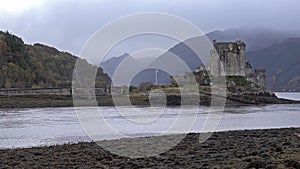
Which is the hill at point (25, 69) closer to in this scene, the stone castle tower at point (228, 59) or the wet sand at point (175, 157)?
the stone castle tower at point (228, 59)

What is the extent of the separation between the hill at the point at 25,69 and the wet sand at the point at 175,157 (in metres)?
84.3

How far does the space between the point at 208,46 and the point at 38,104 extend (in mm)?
56690

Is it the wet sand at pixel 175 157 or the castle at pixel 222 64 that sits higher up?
the castle at pixel 222 64

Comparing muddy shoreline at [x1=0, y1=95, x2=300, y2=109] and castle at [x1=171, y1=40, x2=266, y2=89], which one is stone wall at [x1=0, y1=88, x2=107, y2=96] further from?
castle at [x1=171, y1=40, x2=266, y2=89]

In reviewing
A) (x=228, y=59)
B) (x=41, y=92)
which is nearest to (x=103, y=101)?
(x=41, y=92)

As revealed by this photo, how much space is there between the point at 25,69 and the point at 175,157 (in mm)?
97065

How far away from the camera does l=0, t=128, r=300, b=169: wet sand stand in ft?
48.8

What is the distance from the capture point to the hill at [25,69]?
103m

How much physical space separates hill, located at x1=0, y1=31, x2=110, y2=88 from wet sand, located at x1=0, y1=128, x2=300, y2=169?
277ft

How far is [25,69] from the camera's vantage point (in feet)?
359

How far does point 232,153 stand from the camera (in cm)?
1772

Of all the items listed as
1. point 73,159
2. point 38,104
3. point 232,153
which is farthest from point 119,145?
point 38,104

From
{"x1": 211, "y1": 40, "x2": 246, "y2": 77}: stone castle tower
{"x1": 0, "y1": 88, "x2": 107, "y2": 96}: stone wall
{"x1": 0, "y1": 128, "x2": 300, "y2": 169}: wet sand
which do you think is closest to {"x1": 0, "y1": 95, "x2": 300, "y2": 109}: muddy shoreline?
{"x1": 0, "y1": 88, "x2": 107, "y2": 96}: stone wall

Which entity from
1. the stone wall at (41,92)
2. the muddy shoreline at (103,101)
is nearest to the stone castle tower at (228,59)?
the muddy shoreline at (103,101)
